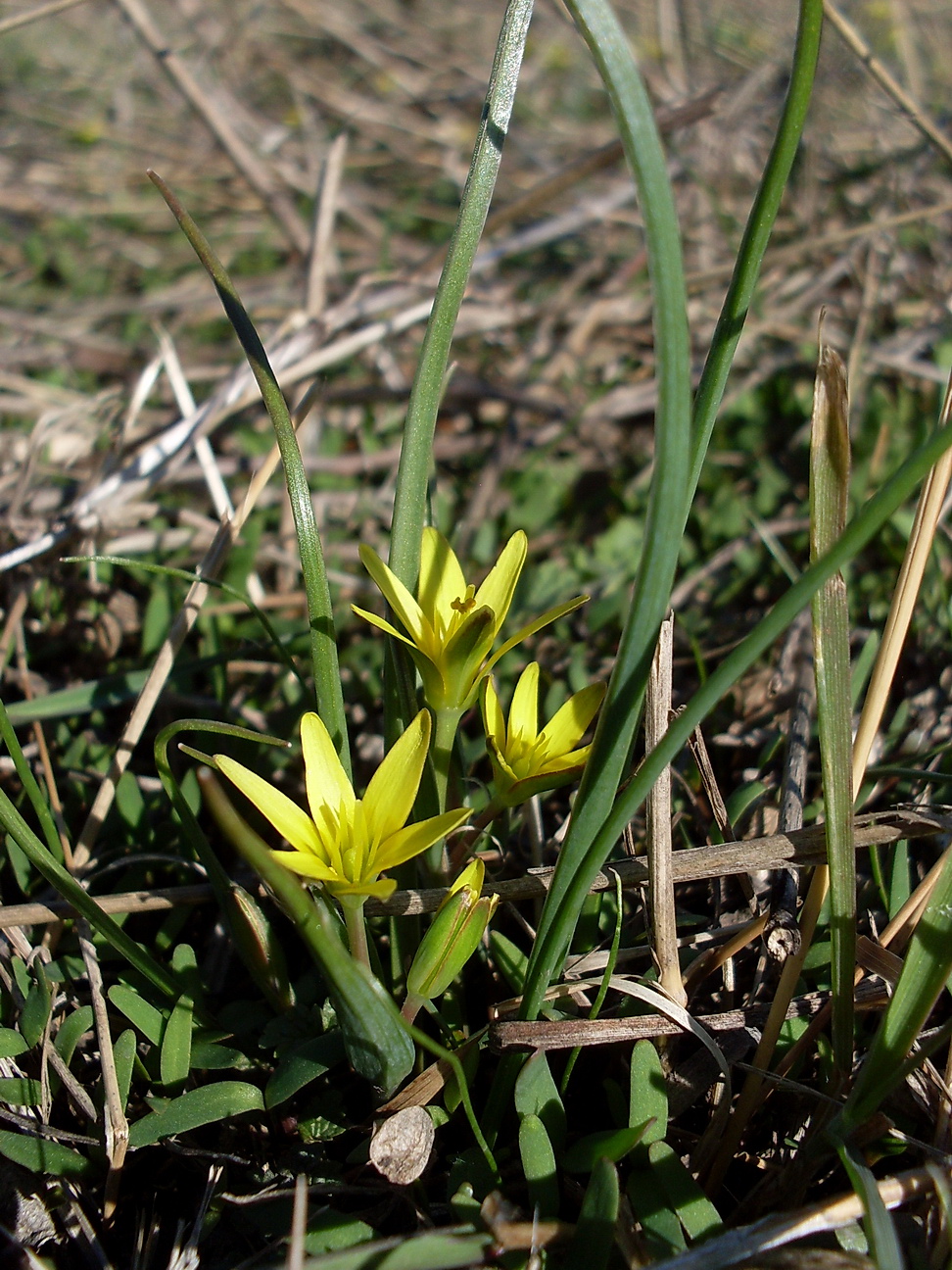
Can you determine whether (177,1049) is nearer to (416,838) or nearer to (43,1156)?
(43,1156)

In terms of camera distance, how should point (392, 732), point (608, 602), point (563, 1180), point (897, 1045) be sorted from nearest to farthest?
1. point (897, 1045)
2. point (563, 1180)
3. point (392, 732)
4. point (608, 602)

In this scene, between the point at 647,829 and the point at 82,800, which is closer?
the point at 647,829

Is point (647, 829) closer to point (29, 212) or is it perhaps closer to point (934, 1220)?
point (934, 1220)

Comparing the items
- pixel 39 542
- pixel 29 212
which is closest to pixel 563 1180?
pixel 39 542

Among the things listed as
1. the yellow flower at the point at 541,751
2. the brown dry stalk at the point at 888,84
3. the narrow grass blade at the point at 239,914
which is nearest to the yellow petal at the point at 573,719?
the yellow flower at the point at 541,751

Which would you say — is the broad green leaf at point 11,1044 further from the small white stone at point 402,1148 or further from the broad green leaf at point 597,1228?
the broad green leaf at point 597,1228
